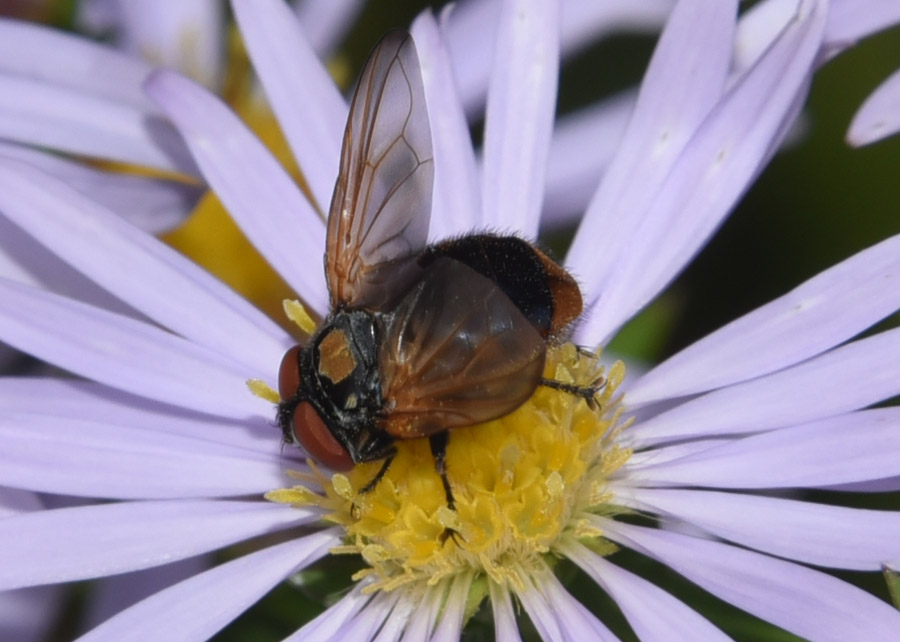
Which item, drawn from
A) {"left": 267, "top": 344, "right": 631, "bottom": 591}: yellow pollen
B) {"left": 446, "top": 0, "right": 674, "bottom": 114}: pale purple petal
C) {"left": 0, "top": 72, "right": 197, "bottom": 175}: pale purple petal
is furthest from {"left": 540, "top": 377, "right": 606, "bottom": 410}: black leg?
{"left": 446, "top": 0, "right": 674, "bottom": 114}: pale purple petal

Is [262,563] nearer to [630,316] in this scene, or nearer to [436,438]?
[436,438]

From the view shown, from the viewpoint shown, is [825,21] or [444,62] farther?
[444,62]

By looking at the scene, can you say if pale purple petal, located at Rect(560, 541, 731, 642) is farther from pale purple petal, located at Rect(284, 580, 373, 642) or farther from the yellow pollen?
pale purple petal, located at Rect(284, 580, 373, 642)

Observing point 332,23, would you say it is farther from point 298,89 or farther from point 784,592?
point 784,592

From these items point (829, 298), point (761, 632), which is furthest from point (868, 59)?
point (761, 632)

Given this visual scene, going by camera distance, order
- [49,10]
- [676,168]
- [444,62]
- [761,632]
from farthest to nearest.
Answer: [49,10]
[444,62]
[676,168]
[761,632]

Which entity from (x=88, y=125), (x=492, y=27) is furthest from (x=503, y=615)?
(x=492, y=27)
